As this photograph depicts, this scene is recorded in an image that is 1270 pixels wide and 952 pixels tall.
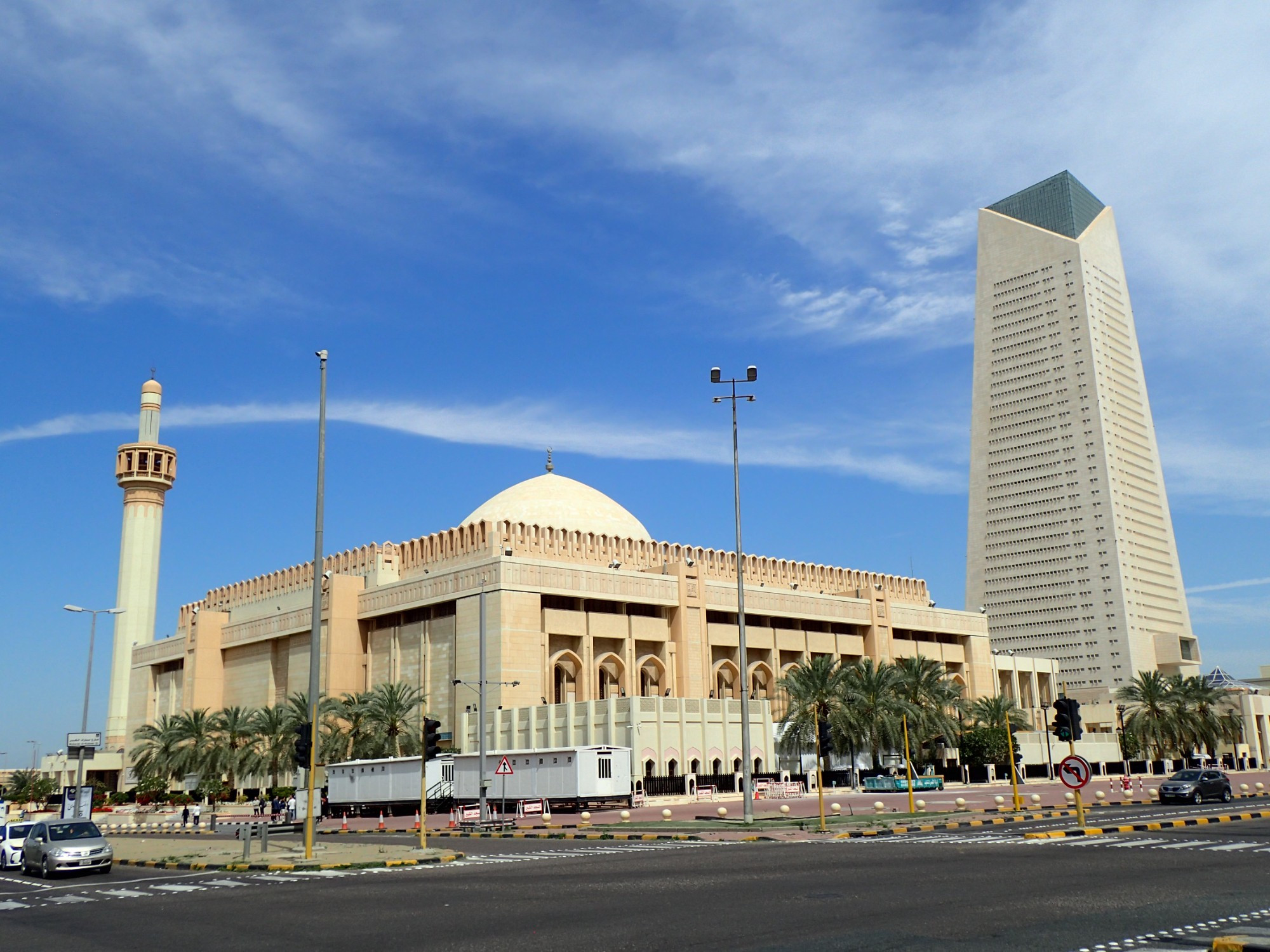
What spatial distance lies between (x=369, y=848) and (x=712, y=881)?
40.1 feet

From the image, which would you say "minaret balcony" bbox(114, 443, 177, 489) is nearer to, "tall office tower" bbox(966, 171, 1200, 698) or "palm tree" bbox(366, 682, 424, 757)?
"palm tree" bbox(366, 682, 424, 757)

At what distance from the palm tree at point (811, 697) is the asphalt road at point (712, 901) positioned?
35.3 meters

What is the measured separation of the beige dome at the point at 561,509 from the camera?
74.2 meters

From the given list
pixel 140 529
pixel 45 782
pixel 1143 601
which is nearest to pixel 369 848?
pixel 140 529

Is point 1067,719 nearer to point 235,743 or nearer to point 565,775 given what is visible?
point 565,775

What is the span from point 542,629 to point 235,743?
18.5 meters

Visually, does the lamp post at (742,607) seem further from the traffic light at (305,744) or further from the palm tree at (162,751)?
the palm tree at (162,751)

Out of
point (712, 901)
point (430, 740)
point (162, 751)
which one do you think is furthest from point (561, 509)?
point (712, 901)

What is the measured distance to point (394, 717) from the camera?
55938 millimetres

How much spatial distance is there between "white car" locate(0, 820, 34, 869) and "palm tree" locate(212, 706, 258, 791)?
3327 cm

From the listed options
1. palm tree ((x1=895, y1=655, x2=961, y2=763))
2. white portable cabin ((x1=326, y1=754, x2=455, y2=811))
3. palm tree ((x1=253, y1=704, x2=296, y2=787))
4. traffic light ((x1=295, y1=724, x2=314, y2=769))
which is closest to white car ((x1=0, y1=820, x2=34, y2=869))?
traffic light ((x1=295, y1=724, x2=314, y2=769))

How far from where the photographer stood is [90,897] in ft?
57.7

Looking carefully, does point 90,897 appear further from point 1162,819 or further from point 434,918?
point 1162,819

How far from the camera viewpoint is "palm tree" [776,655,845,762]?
56250 mm
